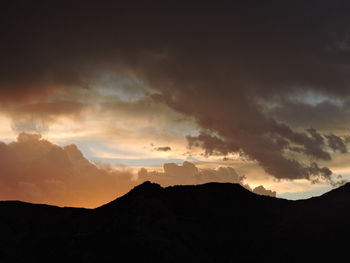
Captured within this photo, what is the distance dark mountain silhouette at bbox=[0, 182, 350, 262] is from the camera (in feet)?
296

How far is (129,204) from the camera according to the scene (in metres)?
106

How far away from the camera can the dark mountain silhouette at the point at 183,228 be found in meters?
90.3

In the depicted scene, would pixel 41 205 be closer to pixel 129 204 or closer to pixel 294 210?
pixel 129 204

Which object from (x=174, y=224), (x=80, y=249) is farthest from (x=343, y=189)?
(x=80, y=249)

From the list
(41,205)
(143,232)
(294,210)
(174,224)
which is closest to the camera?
(143,232)

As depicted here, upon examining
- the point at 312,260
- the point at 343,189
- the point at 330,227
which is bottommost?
the point at 312,260

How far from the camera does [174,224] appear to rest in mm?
100312

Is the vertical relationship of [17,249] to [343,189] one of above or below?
below

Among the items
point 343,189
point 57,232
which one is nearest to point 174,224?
point 57,232

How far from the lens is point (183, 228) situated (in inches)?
3939

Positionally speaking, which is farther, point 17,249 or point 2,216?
point 2,216

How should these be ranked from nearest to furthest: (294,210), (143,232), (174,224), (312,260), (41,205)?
(312,260)
(143,232)
(174,224)
(294,210)
(41,205)

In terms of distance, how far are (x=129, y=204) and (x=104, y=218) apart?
6138mm

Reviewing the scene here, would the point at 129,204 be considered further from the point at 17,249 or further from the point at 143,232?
the point at 17,249
